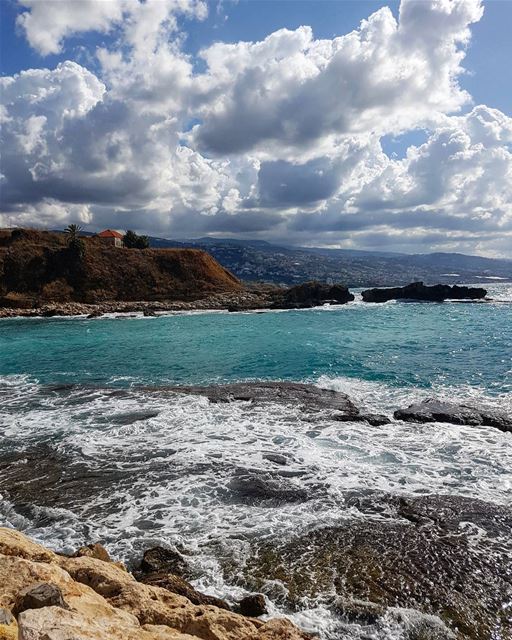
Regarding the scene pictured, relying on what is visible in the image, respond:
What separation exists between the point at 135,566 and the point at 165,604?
3010mm

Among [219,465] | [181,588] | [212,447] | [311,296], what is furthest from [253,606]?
[311,296]

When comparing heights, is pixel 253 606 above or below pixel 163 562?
above

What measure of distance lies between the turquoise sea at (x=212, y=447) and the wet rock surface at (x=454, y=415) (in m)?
0.72

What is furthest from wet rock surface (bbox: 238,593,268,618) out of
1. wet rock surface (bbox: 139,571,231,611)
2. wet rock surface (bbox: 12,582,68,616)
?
wet rock surface (bbox: 12,582,68,616)

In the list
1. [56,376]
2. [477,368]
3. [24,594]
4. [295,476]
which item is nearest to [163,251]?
[56,376]

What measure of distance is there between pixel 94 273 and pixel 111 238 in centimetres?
2139

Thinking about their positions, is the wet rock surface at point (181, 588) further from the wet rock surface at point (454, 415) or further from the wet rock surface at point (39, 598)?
the wet rock surface at point (454, 415)

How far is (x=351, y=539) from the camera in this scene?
9688 mm

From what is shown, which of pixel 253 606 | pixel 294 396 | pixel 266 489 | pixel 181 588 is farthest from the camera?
pixel 294 396

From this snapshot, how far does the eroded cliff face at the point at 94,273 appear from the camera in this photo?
282 ft

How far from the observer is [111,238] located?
110250 mm

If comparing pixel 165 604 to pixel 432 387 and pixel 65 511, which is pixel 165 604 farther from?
pixel 432 387

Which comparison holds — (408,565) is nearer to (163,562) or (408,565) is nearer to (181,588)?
(181,588)

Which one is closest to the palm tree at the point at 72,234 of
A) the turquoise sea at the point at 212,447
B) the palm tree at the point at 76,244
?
the palm tree at the point at 76,244
